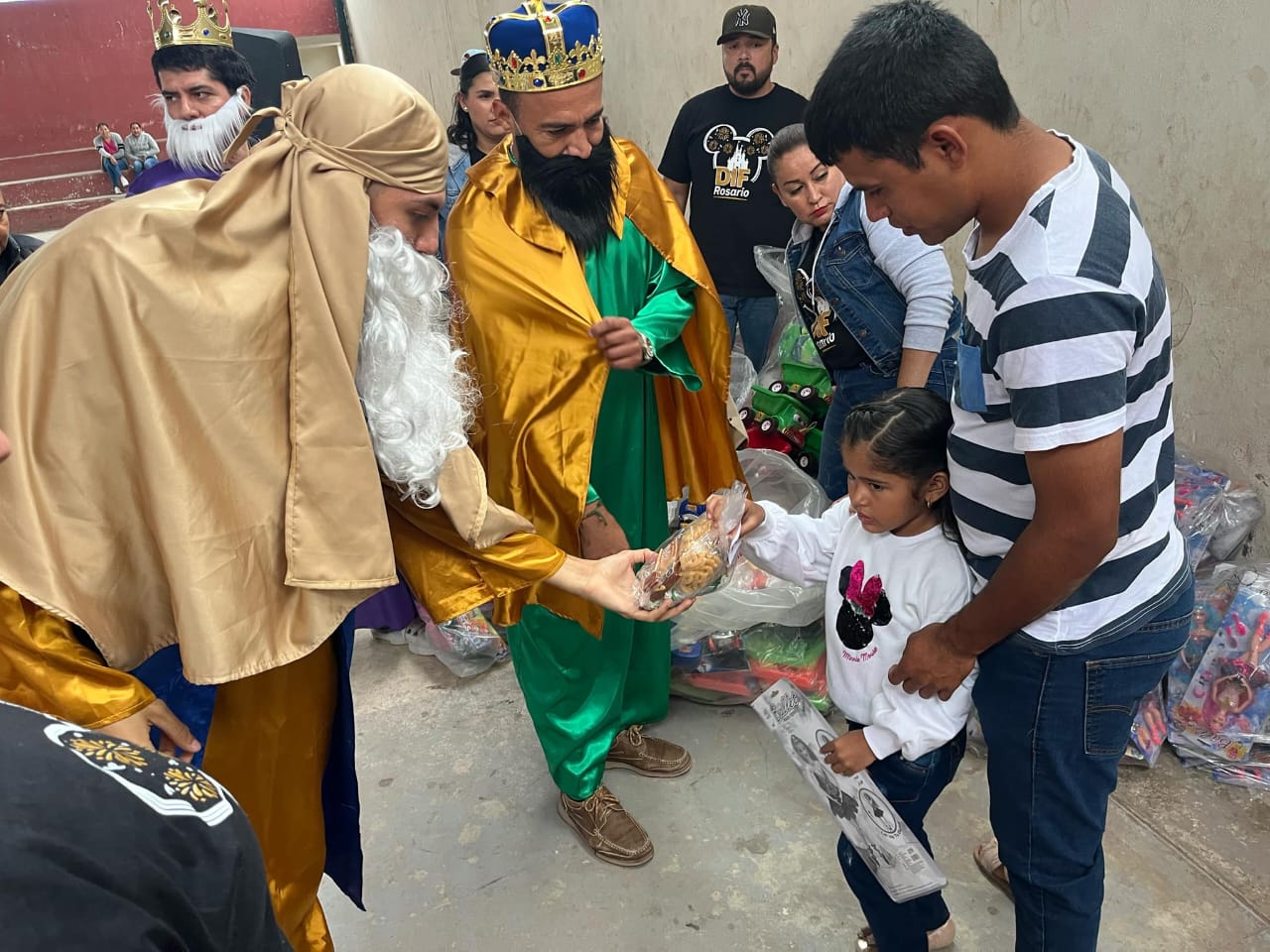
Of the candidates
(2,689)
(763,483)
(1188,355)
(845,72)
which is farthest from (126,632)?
(1188,355)

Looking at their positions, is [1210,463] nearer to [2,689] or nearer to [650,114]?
[2,689]

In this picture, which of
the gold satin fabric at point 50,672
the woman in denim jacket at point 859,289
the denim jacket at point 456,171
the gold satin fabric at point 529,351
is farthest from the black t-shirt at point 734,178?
the gold satin fabric at point 50,672

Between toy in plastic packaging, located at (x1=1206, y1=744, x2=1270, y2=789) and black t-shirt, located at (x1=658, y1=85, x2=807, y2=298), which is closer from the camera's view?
toy in plastic packaging, located at (x1=1206, y1=744, x2=1270, y2=789)

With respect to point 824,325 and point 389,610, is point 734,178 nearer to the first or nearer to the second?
point 824,325

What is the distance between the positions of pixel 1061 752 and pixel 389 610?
2.51 metres

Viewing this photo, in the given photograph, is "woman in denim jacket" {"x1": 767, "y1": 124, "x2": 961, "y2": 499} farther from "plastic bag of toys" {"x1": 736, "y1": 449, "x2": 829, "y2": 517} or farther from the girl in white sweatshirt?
the girl in white sweatshirt

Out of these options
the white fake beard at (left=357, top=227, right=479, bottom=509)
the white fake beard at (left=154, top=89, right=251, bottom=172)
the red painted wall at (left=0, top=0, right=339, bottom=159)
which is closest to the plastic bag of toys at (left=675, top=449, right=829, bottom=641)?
the white fake beard at (left=357, top=227, right=479, bottom=509)

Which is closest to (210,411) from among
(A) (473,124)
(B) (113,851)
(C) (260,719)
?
(C) (260,719)

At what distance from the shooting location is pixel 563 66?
1929 mm

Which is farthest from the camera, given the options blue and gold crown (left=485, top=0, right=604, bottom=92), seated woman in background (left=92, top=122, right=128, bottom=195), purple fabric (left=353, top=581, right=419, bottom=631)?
seated woman in background (left=92, top=122, right=128, bottom=195)

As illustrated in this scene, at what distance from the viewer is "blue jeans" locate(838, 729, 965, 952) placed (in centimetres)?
151

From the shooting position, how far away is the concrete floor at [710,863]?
1987 mm

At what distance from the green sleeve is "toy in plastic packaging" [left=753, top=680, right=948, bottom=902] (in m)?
0.85

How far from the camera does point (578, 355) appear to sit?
1990 mm
